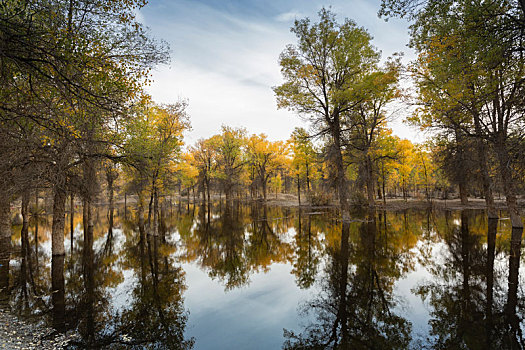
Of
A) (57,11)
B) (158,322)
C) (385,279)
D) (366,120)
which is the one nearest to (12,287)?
(158,322)

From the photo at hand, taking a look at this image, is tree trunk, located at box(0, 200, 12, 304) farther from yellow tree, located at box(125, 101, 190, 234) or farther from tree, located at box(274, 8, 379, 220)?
tree, located at box(274, 8, 379, 220)

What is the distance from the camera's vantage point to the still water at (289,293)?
5062mm

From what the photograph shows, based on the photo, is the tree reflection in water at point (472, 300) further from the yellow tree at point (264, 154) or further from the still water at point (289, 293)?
the yellow tree at point (264, 154)

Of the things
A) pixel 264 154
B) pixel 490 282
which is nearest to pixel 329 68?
pixel 490 282

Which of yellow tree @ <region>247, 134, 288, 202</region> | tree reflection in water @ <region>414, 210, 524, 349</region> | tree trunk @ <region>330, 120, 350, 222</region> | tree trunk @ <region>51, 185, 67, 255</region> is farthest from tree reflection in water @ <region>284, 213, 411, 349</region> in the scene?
yellow tree @ <region>247, 134, 288, 202</region>

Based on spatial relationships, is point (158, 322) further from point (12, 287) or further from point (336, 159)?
point (336, 159)

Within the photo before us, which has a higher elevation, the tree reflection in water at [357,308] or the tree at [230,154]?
the tree at [230,154]

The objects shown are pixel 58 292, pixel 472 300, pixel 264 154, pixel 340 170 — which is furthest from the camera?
pixel 264 154

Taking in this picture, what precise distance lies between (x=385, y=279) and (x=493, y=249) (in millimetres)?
5948

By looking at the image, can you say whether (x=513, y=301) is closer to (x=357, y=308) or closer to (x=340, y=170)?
(x=357, y=308)

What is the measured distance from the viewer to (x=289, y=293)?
7625 millimetres

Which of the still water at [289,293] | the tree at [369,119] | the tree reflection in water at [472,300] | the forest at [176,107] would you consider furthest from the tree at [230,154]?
the tree reflection in water at [472,300]

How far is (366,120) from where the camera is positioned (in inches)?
1108

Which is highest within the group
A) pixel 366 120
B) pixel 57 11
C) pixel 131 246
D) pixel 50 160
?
pixel 366 120
